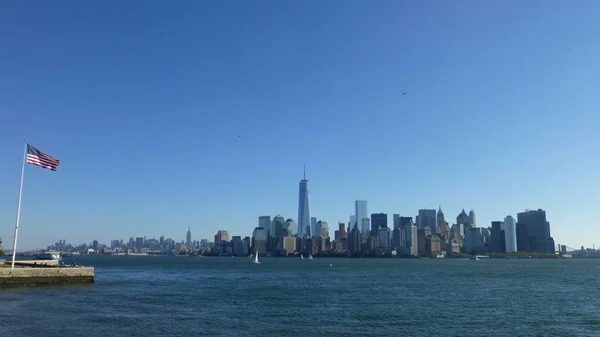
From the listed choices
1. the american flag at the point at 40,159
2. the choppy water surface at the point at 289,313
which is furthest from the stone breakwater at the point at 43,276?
the american flag at the point at 40,159

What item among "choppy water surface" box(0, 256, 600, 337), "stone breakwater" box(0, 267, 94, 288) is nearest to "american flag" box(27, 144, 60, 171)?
"choppy water surface" box(0, 256, 600, 337)

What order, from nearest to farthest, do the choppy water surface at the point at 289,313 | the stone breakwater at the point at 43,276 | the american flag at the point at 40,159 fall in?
the choppy water surface at the point at 289,313 < the american flag at the point at 40,159 < the stone breakwater at the point at 43,276

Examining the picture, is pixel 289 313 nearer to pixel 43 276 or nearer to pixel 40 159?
pixel 40 159

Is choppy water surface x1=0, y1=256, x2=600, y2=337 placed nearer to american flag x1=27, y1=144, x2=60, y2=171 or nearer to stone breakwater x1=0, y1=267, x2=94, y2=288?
stone breakwater x1=0, y1=267, x2=94, y2=288

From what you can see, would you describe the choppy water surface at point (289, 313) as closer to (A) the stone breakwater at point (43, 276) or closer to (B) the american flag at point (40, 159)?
(A) the stone breakwater at point (43, 276)

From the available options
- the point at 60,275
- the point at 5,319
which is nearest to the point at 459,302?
the point at 5,319

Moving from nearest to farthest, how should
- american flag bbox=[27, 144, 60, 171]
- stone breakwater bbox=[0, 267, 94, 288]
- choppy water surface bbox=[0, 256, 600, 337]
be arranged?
choppy water surface bbox=[0, 256, 600, 337]
american flag bbox=[27, 144, 60, 171]
stone breakwater bbox=[0, 267, 94, 288]
